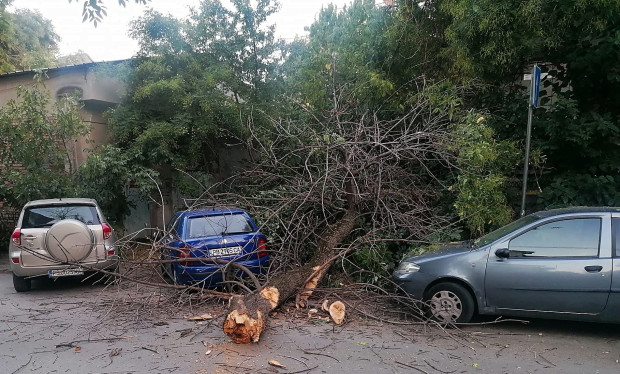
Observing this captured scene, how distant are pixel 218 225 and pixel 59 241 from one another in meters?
2.48

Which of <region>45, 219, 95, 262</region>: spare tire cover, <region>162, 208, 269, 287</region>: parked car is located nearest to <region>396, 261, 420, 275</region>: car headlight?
<region>162, 208, 269, 287</region>: parked car

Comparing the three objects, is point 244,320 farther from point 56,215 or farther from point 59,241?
point 56,215

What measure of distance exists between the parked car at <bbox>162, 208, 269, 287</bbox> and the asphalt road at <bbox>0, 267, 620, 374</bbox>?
0.51m

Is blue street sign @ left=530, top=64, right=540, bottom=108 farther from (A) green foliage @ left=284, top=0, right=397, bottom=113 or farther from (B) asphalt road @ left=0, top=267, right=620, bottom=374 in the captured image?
(B) asphalt road @ left=0, top=267, right=620, bottom=374

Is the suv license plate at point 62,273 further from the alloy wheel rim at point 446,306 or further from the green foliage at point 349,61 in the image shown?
the alloy wheel rim at point 446,306

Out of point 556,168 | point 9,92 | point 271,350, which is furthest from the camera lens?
point 9,92

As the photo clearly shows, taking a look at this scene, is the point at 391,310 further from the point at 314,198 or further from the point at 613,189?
the point at 613,189

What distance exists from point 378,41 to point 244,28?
3.51m

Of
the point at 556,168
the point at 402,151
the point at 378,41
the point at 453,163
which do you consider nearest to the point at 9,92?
the point at 378,41

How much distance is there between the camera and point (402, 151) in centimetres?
780

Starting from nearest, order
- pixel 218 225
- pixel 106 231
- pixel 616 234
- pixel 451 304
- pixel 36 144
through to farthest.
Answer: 1. pixel 616 234
2. pixel 451 304
3. pixel 218 225
4. pixel 106 231
5. pixel 36 144

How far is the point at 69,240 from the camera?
22.6 ft

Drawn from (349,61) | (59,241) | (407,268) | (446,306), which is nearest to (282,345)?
(407,268)

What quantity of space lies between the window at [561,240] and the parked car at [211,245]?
3487mm
